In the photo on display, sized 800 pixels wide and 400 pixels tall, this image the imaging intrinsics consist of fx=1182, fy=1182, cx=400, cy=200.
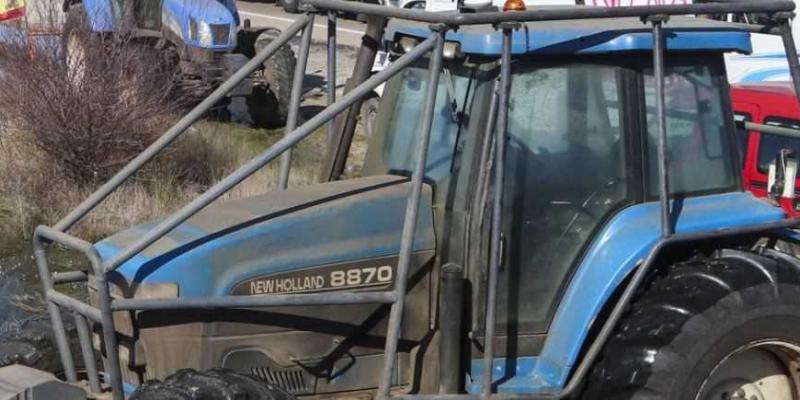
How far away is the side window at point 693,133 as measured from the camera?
4.48 metres

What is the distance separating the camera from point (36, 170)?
31.8ft

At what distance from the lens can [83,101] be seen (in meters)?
9.52

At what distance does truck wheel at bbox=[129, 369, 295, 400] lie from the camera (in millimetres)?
3646

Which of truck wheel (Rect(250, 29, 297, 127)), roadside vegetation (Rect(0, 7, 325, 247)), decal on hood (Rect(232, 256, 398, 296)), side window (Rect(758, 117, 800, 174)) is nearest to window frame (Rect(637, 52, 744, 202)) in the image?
decal on hood (Rect(232, 256, 398, 296))

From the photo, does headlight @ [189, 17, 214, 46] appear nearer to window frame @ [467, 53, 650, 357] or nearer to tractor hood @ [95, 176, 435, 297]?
tractor hood @ [95, 176, 435, 297]

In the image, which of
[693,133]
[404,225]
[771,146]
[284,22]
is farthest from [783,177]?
[284,22]

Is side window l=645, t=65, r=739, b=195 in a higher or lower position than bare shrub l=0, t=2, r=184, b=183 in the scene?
higher

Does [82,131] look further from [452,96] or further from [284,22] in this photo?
[284,22]

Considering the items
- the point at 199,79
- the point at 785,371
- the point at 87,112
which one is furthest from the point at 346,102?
the point at 199,79

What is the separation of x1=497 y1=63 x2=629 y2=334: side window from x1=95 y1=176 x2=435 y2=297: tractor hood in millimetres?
338

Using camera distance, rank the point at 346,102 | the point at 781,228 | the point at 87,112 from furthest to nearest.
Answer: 1. the point at 87,112
2. the point at 781,228
3. the point at 346,102

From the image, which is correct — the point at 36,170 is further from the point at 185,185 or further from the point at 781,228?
the point at 781,228

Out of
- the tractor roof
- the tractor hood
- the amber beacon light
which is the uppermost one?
the amber beacon light

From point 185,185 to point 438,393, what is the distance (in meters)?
6.10
